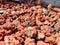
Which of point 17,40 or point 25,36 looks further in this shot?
point 25,36

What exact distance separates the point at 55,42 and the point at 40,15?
65 centimetres

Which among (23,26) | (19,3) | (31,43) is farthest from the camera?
(19,3)

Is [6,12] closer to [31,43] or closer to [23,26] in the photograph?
[23,26]

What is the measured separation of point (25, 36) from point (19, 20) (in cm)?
41

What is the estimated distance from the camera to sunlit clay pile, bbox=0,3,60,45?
133 cm

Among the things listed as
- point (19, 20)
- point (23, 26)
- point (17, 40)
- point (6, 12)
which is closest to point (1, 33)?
point (17, 40)

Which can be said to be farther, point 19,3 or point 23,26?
point 19,3

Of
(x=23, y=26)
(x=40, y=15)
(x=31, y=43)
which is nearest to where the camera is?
(x=31, y=43)

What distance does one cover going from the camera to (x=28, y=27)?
1538 millimetres

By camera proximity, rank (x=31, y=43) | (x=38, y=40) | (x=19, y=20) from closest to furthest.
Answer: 1. (x=31, y=43)
2. (x=38, y=40)
3. (x=19, y=20)

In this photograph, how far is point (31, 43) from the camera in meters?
1.27

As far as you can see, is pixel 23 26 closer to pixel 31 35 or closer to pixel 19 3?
pixel 31 35

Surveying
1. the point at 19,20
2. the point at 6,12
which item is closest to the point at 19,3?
the point at 6,12

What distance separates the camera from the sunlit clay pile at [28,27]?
1.33 meters
